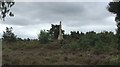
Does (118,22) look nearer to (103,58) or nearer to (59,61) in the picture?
(103,58)

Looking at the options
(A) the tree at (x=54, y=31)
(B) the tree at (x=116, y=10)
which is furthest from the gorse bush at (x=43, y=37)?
(B) the tree at (x=116, y=10)

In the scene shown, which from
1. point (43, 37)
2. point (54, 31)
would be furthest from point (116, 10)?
point (54, 31)

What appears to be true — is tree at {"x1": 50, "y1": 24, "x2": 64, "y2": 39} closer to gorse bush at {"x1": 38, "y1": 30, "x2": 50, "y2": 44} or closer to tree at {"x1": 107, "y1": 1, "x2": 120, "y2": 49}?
gorse bush at {"x1": 38, "y1": 30, "x2": 50, "y2": 44}

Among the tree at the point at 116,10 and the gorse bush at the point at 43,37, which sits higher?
the tree at the point at 116,10

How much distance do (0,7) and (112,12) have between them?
6915 mm

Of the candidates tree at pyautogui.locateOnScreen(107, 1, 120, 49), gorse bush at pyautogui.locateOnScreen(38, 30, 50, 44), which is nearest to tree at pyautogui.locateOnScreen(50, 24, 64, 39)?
gorse bush at pyautogui.locateOnScreen(38, 30, 50, 44)

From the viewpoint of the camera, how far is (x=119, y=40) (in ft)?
62.8

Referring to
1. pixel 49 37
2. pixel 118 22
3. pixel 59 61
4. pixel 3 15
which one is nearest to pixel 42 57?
pixel 59 61

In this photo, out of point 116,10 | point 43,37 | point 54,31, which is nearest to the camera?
point 116,10

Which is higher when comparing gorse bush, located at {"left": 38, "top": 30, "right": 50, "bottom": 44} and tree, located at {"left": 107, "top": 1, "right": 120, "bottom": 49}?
tree, located at {"left": 107, "top": 1, "right": 120, "bottom": 49}

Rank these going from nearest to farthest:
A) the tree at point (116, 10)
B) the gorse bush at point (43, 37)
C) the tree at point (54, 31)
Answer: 1. the tree at point (116, 10)
2. the gorse bush at point (43, 37)
3. the tree at point (54, 31)

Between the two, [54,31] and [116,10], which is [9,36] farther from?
[116,10]

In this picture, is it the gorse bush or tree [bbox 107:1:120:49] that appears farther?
the gorse bush

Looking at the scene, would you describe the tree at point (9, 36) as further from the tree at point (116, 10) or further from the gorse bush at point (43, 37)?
the tree at point (116, 10)
